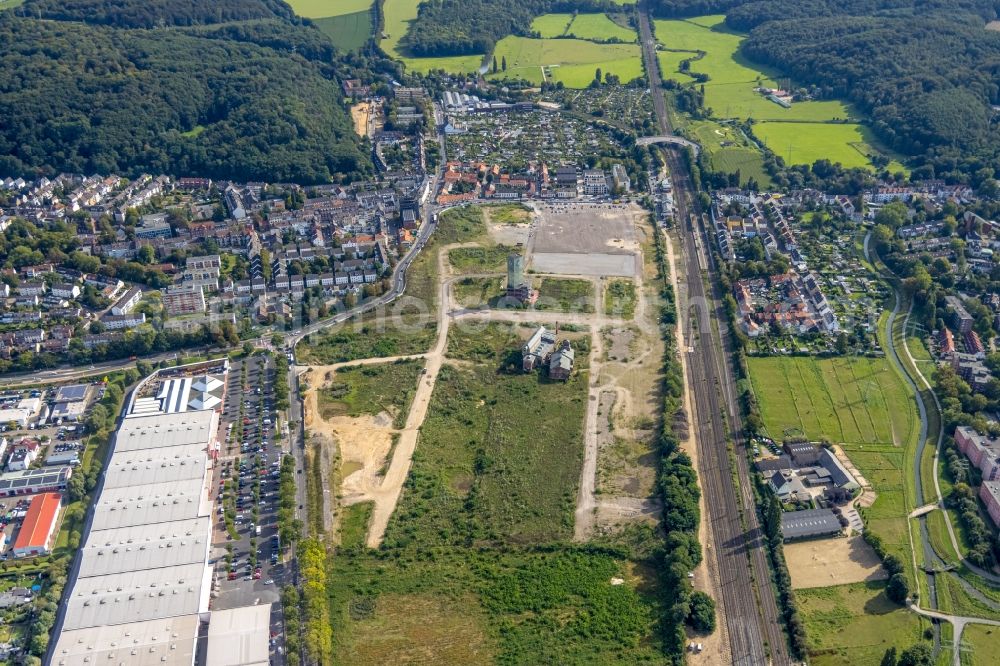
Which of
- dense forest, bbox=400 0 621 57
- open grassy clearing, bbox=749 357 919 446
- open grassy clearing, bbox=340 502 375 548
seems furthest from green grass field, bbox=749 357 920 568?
dense forest, bbox=400 0 621 57

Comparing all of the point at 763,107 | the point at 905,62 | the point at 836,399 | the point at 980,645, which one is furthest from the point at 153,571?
the point at 905,62

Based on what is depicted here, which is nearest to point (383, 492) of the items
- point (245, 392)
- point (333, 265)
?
point (245, 392)

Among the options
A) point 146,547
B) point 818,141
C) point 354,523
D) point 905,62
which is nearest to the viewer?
point 146,547

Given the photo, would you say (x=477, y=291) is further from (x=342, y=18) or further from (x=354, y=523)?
(x=342, y=18)

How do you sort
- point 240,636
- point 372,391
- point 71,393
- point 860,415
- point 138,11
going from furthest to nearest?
point 138,11
point 372,391
point 71,393
point 860,415
point 240,636

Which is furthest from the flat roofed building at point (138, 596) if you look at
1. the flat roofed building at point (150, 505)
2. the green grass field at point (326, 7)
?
the green grass field at point (326, 7)

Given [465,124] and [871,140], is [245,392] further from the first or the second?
[871,140]
